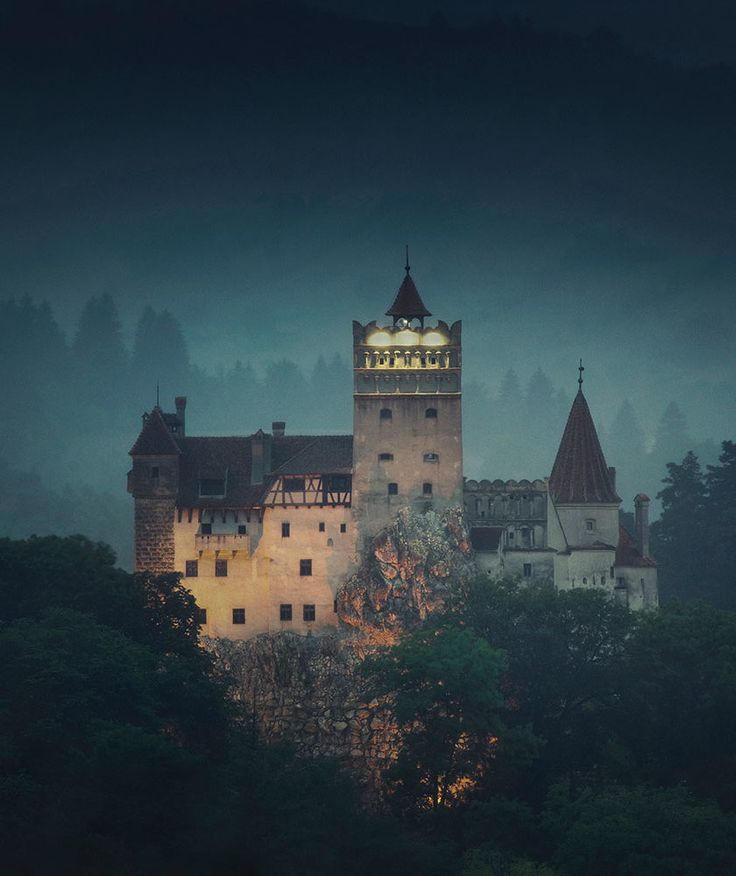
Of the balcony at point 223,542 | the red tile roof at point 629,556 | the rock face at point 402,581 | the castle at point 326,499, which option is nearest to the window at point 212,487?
the castle at point 326,499

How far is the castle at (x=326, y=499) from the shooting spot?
85750mm

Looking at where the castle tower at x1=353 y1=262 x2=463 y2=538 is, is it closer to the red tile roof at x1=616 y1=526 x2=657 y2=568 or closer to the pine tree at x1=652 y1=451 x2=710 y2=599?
the red tile roof at x1=616 y1=526 x2=657 y2=568

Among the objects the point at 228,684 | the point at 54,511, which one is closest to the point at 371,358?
the point at 228,684

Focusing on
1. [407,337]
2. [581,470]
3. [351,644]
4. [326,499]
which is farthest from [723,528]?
[351,644]

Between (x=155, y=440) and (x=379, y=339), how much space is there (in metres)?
12.1

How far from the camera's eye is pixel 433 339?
287 ft

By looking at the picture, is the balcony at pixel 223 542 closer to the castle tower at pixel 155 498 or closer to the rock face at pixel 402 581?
the castle tower at pixel 155 498

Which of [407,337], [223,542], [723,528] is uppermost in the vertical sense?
[407,337]

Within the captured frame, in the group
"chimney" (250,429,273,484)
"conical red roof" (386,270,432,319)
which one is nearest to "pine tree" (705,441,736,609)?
"conical red roof" (386,270,432,319)

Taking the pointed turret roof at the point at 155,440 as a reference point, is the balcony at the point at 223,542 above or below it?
below

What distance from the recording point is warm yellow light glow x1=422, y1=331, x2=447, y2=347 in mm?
87375

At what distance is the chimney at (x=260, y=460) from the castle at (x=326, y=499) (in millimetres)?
61

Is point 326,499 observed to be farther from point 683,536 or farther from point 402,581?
point 683,536

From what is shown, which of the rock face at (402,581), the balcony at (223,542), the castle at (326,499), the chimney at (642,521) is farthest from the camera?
the chimney at (642,521)
